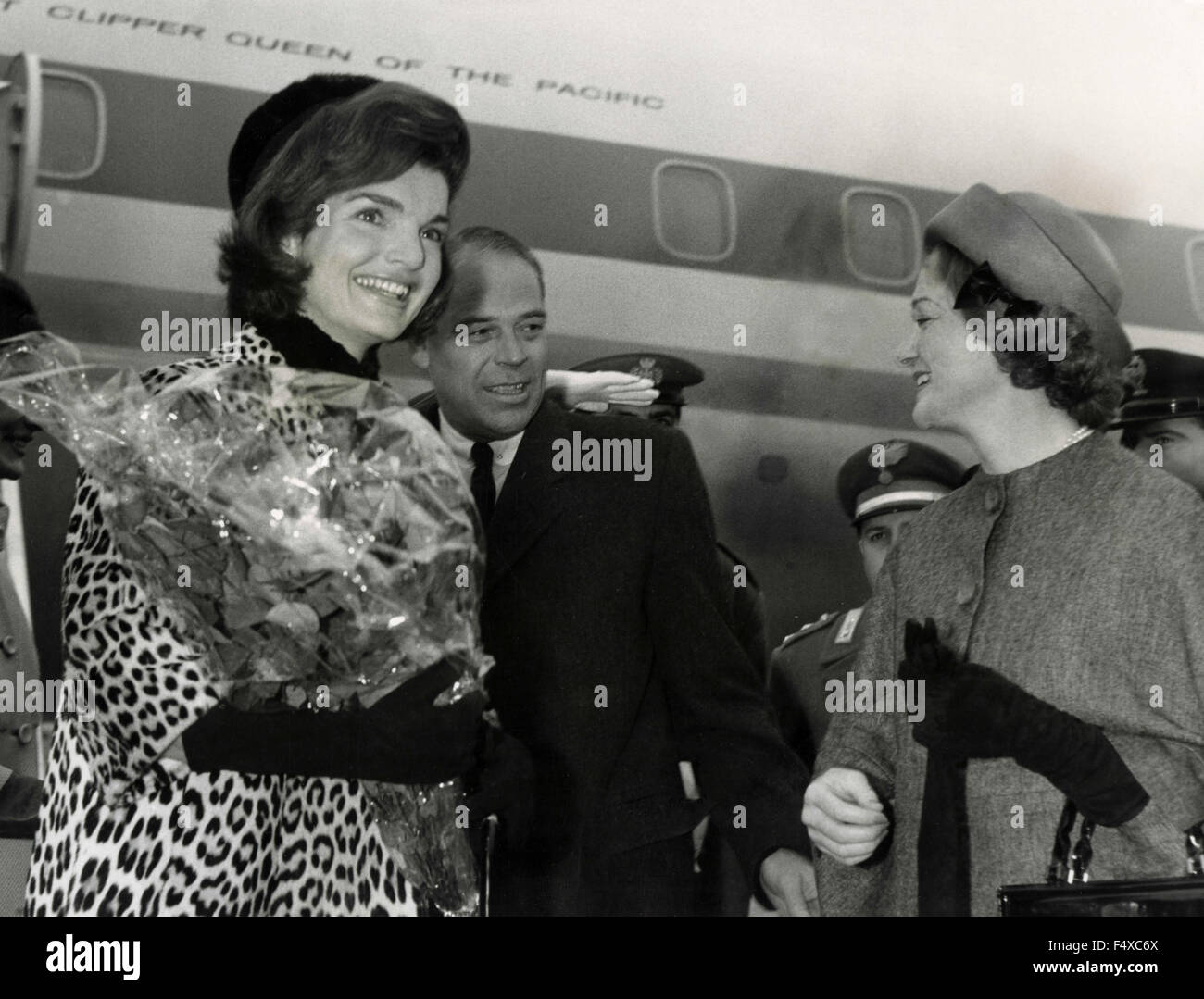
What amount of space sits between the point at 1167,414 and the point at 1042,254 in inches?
24.9

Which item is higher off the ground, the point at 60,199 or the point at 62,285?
the point at 60,199

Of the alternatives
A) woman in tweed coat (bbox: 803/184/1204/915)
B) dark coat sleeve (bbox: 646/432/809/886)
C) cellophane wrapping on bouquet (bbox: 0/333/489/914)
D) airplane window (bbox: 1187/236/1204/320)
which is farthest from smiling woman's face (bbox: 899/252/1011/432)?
airplane window (bbox: 1187/236/1204/320)

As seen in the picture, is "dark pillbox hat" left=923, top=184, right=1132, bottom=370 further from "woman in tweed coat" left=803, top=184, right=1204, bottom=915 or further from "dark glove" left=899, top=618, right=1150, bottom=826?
"dark glove" left=899, top=618, right=1150, bottom=826

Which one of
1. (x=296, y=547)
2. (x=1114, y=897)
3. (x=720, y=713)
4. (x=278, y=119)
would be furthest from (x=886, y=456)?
(x=296, y=547)

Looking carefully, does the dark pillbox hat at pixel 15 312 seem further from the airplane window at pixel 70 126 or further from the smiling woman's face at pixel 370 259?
the smiling woman's face at pixel 370 259

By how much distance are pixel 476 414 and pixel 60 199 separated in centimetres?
78

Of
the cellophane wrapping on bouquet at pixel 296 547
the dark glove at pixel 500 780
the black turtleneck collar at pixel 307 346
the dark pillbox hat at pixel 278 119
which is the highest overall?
the dark pillbox hat at pixel 278 119

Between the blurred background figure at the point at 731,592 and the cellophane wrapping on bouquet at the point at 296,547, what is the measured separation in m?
0.53

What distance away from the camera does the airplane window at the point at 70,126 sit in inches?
94.4

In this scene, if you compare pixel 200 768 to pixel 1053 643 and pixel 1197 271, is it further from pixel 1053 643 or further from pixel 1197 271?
pixel 1197 271

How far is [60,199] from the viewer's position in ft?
7.86

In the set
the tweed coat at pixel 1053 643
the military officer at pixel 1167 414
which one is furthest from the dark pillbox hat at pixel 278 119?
the military officer at pixel 1167 414
